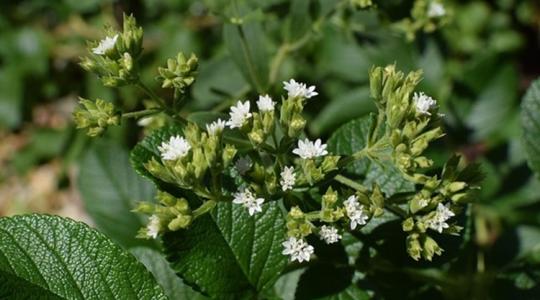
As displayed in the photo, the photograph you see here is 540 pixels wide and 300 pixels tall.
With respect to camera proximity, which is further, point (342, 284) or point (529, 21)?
point (529, 21)

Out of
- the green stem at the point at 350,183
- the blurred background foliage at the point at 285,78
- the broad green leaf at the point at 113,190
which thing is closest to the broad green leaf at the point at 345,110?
the blurred background foliage at the point at 285,78

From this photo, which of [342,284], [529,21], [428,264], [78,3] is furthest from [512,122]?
[78,3]

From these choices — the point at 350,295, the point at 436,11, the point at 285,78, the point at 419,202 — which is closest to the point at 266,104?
the point at 419,202

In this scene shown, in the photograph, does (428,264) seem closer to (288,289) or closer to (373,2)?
(288,289)

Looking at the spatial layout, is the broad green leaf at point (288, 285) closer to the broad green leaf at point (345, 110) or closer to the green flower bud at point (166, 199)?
the green flower bud at point (166, 199)

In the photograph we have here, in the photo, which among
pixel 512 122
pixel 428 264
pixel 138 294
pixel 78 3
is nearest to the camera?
pixel 138 294

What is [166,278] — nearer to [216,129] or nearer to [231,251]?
[231,251]

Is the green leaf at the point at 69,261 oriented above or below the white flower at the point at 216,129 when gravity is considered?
below
